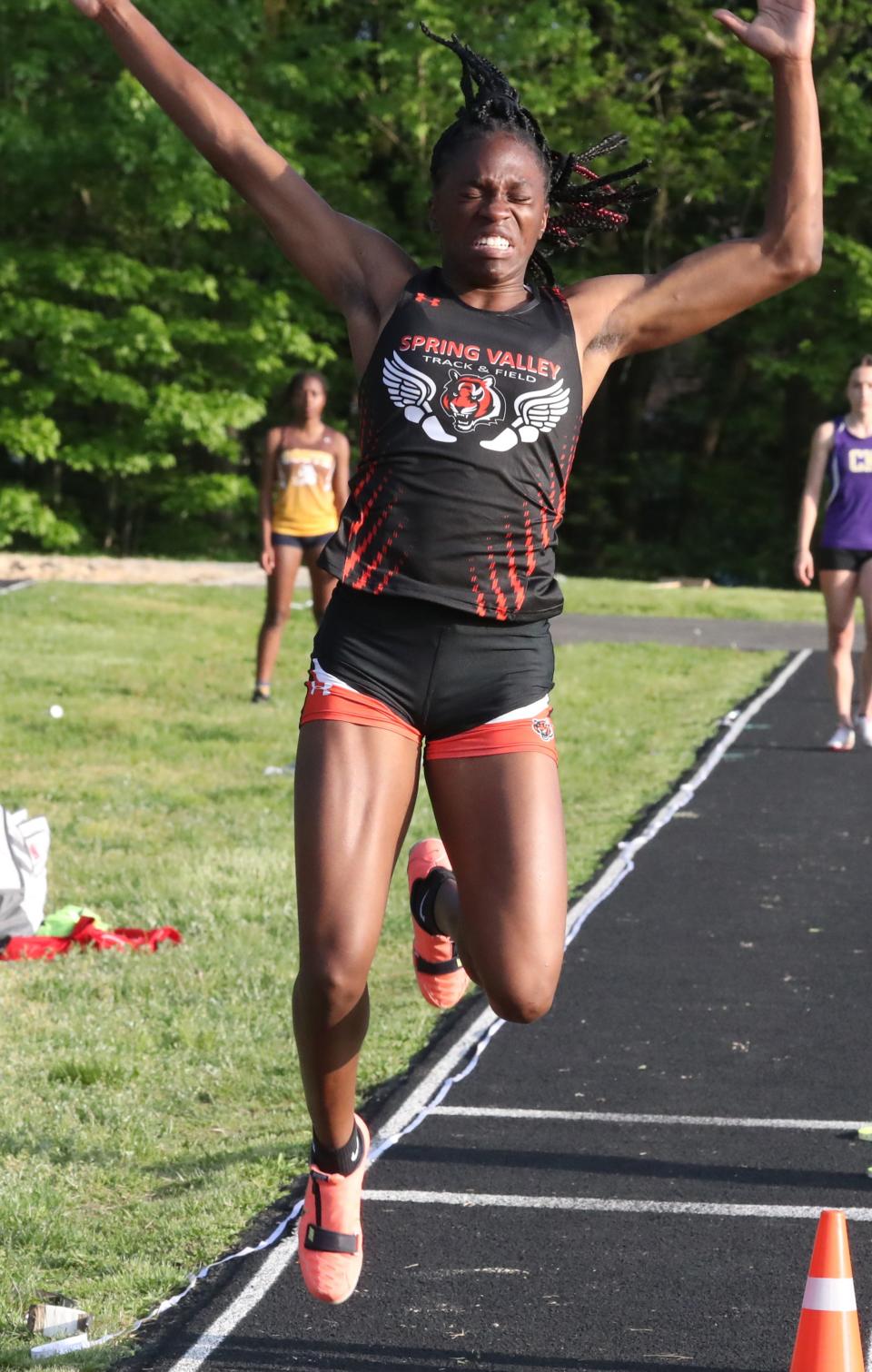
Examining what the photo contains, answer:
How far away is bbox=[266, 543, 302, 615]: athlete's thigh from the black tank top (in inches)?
333

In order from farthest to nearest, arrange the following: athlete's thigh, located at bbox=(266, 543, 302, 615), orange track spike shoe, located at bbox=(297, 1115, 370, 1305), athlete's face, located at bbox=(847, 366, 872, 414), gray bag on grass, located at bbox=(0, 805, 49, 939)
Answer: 1. athlete's thigh, located at bbox=(266, 543, 302, 615)
2. athlete's face, located at bbox=(847, 366, 872, 414)
3. gray bag on grass, located at bbox=(0, 805, 49, 939)
4. orange track spike shoe, located at bbox=(297, 1115, 370, 1305)

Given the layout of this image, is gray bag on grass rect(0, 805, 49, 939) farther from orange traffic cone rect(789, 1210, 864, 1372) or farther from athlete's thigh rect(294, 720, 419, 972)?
orange traffic cone rect(789, 1210, 864, 1372)

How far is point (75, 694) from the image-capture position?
13.9 metres

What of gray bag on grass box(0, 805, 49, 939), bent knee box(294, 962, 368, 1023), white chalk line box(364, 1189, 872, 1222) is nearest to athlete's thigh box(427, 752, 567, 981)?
bent knee box(294, 962, 368, 1023)

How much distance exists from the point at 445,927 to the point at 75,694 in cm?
977

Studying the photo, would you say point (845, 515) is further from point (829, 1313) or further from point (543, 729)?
point (829, 1313)

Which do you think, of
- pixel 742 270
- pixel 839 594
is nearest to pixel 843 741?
pixel 839 594

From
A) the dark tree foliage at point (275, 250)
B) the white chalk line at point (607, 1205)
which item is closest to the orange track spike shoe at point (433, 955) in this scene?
the white chalk line at point (607, 1205)

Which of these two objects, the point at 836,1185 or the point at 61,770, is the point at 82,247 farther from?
the point at 836,1185

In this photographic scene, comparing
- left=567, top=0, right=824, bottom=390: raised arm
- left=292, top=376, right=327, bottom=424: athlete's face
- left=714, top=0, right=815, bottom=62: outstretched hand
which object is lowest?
left=292, top=376, right=327, bottom=424: athlete's face

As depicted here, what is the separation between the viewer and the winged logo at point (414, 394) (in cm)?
388

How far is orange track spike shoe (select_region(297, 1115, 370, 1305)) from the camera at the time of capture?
148 inches

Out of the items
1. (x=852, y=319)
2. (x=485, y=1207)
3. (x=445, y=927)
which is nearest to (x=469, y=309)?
(x=445, y=927)

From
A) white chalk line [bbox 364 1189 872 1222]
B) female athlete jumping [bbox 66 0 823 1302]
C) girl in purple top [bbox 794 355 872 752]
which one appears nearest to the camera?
female athlete jumping [bbox 66 0 823 1302]
